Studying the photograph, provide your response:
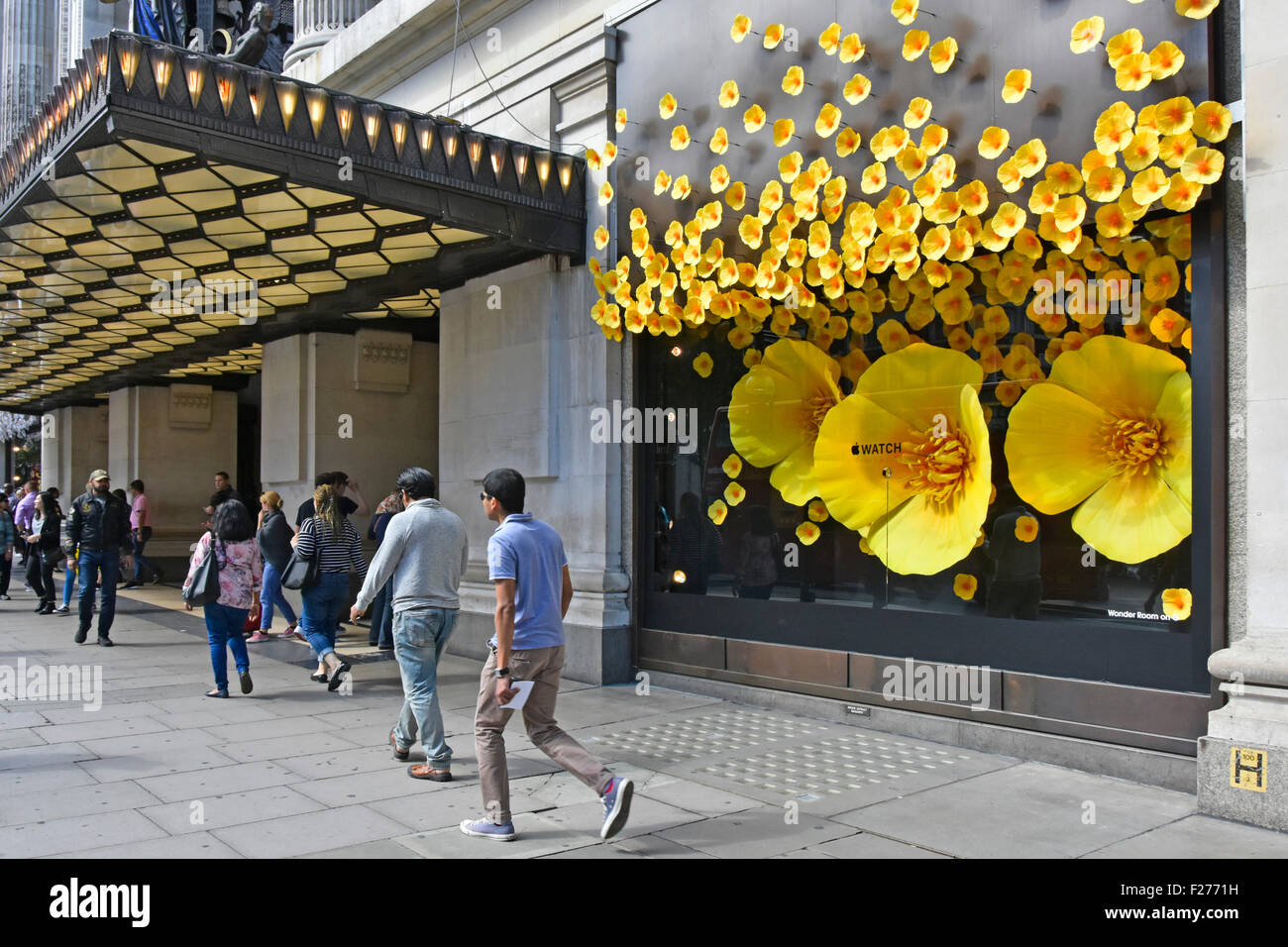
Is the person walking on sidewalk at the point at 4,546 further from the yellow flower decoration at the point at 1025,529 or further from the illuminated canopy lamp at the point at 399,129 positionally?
the yellow flower decoration at the point at 1025,529

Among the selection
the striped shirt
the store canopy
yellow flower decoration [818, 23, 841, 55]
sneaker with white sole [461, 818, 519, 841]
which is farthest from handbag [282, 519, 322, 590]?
yellow flower decoration [818, 23, 841, 55]

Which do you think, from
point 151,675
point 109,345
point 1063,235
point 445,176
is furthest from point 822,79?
point 109,345

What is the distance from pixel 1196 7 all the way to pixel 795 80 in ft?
9.80

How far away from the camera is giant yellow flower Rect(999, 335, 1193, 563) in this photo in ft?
19.9

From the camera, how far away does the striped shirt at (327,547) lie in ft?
28.6

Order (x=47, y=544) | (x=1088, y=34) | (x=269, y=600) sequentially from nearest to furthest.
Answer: (x=1088, y=34) → (x=269, y=600) → (x=47, y=544)

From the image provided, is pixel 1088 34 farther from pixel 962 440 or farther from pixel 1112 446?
pixel 962 440

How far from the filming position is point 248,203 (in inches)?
367

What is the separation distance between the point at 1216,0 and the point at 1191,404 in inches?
85.5

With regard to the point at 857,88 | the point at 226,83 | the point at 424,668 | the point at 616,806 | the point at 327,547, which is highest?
the point at 226,83

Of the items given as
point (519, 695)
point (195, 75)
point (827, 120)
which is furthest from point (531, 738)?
point (195, 75)

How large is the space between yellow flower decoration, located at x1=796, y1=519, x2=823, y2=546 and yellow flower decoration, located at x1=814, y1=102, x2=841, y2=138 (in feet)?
9.68

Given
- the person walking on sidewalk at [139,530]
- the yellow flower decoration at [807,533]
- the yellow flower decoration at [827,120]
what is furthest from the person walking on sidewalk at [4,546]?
the yellow flower decoration at [827,120]

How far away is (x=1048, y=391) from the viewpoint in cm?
667
